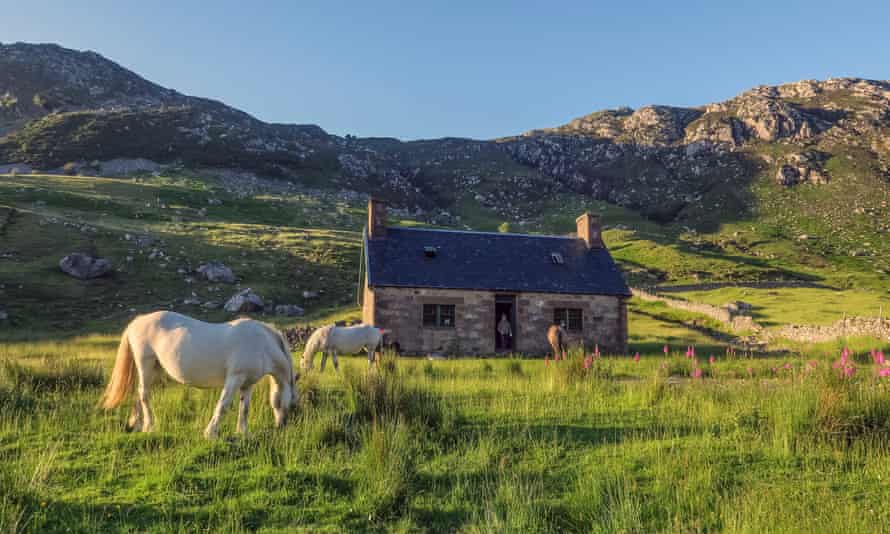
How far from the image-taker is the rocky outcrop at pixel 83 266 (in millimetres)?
39969

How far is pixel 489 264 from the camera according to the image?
30.1m

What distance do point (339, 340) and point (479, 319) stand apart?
34.3 feet

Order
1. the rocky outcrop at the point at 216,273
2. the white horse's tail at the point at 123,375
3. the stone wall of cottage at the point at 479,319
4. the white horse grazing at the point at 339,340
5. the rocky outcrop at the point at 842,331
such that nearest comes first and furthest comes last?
the white horse's tail at the point at 123,375 → the white horse grazing at the point at 339,340 → the stone wall of cottage at the point at 479,319 → the rocky outcrop at the point at 842,331 → the rocky outcrop at the point at 216,273

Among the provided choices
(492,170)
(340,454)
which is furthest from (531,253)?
(492,170)

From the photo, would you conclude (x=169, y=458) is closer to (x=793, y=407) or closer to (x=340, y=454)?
(x=340, y=454)

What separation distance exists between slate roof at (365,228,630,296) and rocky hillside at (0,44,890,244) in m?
95.1

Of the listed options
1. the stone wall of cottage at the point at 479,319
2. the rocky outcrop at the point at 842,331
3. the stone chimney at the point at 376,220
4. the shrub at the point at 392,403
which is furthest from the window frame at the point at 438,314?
the rocky outcrop at the point at 842,331

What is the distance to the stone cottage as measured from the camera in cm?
2697

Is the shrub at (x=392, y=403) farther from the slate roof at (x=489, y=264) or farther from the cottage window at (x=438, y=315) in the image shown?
the cottage window at (x=438, y=315)

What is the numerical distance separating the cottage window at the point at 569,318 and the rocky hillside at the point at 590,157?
9913 centimetres

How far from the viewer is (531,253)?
3177cm

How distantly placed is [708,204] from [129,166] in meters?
144

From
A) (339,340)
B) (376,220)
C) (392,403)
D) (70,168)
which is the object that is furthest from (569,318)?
(70,168)

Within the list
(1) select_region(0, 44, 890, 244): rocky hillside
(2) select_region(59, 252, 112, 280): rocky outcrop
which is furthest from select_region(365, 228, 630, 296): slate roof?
(1) select_region(0, 44, 890, 244): rocky hillside
